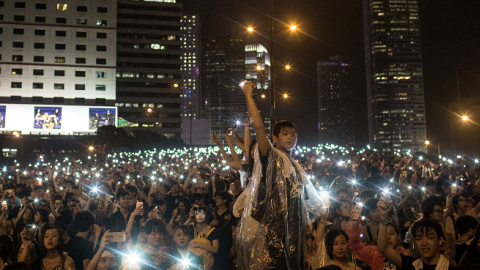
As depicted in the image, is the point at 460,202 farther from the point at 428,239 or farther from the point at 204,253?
the point at 204,253

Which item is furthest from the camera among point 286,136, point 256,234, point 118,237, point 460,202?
point 460,202

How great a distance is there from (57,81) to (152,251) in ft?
243

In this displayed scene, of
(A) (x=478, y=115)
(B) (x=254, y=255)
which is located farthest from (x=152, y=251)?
(A) (x=478, y=115)

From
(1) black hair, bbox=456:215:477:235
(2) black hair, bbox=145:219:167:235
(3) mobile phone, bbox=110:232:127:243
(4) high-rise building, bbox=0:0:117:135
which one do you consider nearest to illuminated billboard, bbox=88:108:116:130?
(4) high-rise building, bbox=0:0:117:135

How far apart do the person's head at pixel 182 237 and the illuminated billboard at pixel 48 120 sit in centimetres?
6429

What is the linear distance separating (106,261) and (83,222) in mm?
989

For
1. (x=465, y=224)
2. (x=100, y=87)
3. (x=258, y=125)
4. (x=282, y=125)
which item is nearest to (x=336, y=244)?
(x=282, y=125)

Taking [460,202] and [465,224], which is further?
[460,202]

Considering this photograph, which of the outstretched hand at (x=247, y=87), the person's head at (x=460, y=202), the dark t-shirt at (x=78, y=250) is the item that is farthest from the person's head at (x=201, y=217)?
the person's head at (x=460, y=202)

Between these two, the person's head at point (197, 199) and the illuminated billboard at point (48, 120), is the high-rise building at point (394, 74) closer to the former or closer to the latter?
the illuminated billboard at point (48, 120)

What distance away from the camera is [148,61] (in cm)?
9862

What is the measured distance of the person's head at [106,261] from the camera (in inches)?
179

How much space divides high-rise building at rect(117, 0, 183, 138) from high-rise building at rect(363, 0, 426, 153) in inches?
2822

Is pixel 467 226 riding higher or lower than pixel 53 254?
higher
